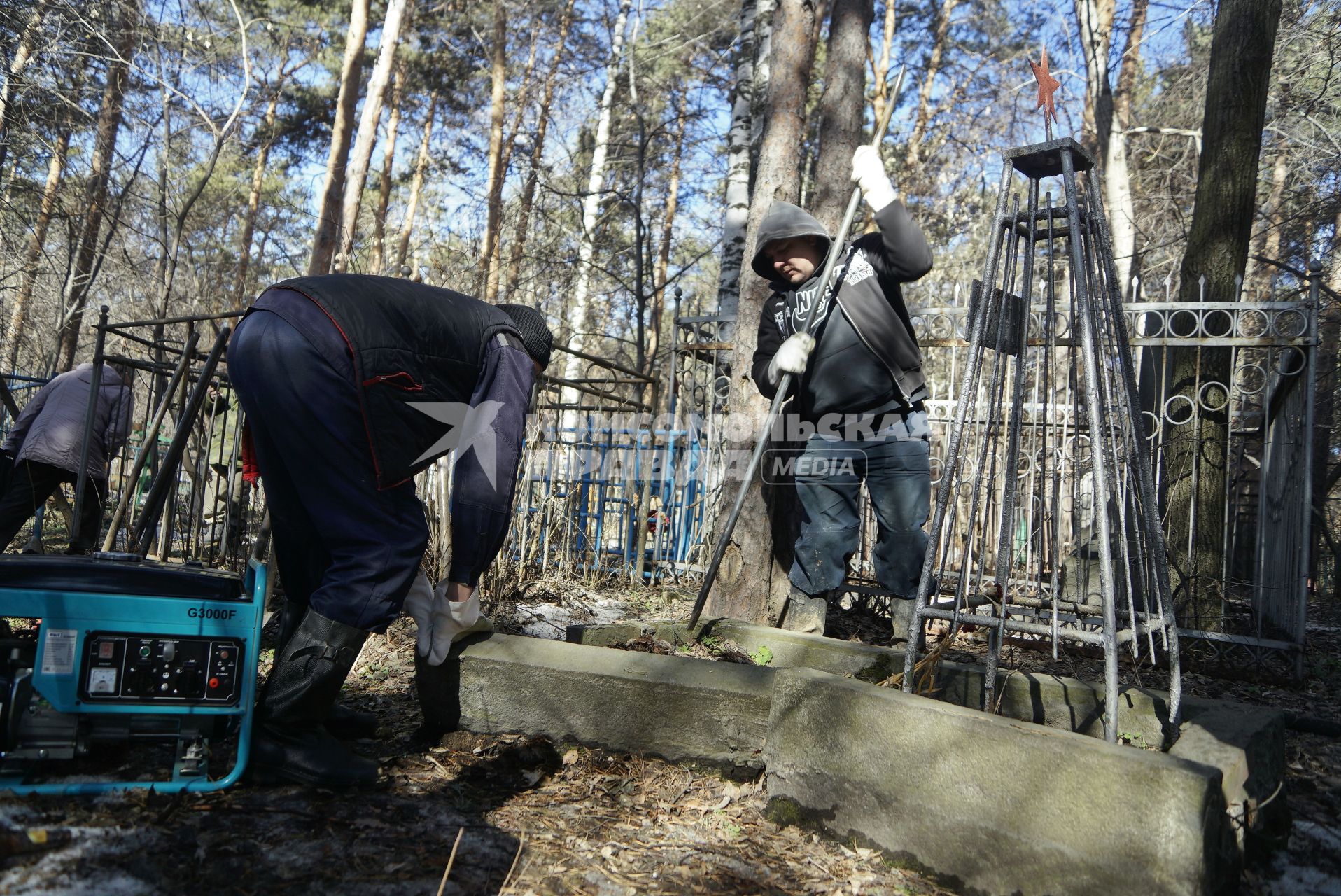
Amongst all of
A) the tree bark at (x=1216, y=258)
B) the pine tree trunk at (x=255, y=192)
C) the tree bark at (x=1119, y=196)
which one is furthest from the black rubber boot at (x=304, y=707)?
the pine tree trunk at (x=255, y=192)

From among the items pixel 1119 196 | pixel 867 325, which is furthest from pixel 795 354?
pixel 1119 196

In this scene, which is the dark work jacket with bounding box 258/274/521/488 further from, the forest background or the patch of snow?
the forest background

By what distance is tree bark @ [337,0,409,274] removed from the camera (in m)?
11.0

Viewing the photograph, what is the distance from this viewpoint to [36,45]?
31.0ft

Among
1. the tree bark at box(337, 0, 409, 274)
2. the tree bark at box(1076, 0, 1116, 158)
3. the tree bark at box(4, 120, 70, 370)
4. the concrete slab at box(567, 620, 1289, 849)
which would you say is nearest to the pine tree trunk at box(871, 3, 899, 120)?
the tree bark at box(1076, 0, 1116, 158)

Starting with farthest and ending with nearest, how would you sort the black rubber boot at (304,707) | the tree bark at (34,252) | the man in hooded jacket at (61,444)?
the tree bark at (34,252), the man in hooded jacket at (61,444), the black rubber boot at (304,707)

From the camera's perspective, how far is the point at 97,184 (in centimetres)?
1293

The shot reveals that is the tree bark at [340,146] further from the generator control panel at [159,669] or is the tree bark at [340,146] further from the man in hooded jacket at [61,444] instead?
the generator control panel at [159,669]

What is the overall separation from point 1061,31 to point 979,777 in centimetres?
1604

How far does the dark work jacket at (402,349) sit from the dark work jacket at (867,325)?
1.36 m

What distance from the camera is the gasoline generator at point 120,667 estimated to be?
1.88 m

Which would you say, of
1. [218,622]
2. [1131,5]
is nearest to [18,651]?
[218,622]

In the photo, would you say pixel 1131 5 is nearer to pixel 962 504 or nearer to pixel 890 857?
pixel 962 504

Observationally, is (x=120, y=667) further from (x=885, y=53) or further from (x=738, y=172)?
(x=885, y=53)
